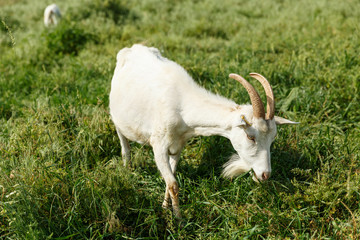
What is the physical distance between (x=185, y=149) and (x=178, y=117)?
46.9 inches

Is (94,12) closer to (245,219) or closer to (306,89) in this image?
(306,89)

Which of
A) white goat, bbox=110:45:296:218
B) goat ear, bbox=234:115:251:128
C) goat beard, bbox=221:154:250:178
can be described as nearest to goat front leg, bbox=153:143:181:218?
white goat, bbox=110:45:296:218

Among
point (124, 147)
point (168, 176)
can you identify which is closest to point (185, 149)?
point (124, 147)

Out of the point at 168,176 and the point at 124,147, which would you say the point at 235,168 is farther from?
the point at 124,147

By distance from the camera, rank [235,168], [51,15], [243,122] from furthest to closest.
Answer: [51,15] < [235,168] < [243,122]

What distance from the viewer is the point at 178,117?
11.5 ft

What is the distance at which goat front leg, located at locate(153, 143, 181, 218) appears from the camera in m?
3.51

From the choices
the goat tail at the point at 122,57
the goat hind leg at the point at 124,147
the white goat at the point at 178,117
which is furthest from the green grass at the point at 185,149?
the goat tail at the point at 122,57

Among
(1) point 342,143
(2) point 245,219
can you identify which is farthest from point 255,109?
(1) point 342,143

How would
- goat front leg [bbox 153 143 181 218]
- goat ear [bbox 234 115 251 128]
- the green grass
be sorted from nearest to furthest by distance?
goat ear [bbox 234 115 251 128] < the green grass < goat front leg [bbox 153 143 181 218]

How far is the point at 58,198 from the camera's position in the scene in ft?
10.9

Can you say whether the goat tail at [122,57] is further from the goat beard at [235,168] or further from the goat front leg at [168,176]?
the goat beard at [235,168]

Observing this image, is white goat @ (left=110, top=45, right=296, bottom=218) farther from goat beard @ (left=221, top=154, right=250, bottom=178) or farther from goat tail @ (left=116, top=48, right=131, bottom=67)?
goat tail @ (left=116, top=48, right=131, bottom=67)

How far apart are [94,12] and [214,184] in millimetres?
6993
